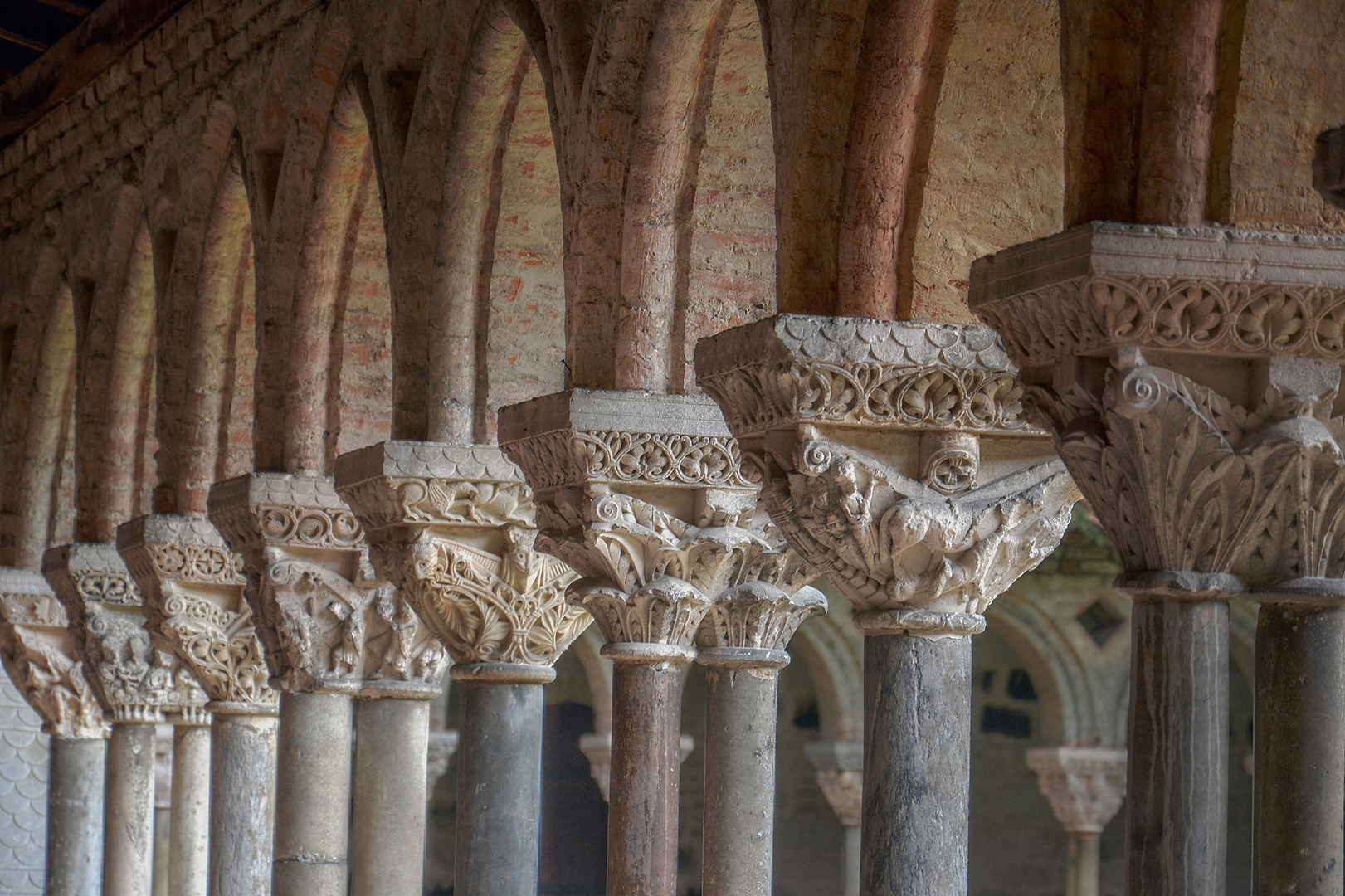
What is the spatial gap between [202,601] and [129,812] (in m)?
1.62

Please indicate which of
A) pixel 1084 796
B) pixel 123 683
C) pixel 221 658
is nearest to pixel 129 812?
pixel 123 683

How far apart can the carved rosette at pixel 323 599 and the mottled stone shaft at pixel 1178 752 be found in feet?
12.5

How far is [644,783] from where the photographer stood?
555cm

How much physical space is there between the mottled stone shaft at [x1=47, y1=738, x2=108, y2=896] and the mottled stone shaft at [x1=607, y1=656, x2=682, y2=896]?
5.06 m

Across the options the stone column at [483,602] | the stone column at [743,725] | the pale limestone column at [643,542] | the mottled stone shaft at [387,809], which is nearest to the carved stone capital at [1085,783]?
the mottled stone shaft at [387,809]

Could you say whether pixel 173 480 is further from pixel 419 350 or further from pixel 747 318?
pixel 747 318

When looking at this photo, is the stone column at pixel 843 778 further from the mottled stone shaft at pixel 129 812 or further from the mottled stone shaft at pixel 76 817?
the mottled stone shaft at pixel 129 812

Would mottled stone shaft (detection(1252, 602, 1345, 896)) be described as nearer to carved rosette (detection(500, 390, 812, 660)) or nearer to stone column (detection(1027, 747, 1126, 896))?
carved rosette (detection(500, 390, 812, 660))

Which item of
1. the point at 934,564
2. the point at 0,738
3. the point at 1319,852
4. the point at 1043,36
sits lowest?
the point at 0,738

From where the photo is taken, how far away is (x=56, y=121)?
9805mm

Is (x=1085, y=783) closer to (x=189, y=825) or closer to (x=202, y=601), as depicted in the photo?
(x=189, y=825)

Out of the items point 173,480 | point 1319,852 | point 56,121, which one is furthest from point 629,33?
point 56,121

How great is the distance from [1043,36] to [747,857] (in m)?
2.30

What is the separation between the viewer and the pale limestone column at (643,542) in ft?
17.8
